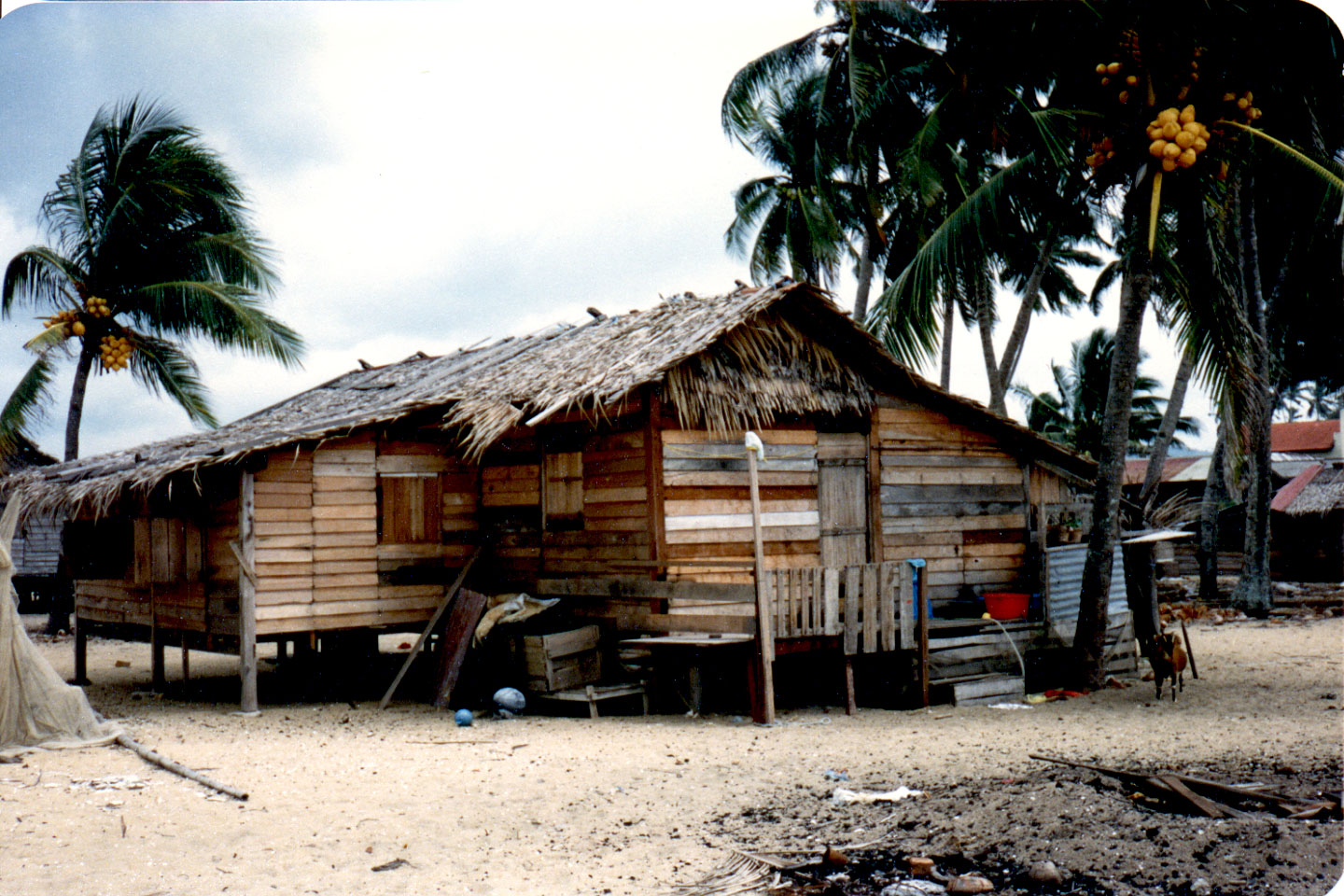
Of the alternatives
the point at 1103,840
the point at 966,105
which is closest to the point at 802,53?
the point at 966,105

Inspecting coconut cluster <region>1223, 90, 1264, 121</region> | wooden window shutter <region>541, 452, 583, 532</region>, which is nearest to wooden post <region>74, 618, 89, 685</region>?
wooden window shutter <region>541, 452, 583, 532</region>

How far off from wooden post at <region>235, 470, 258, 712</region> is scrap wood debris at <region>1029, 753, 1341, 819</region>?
8.40 meters

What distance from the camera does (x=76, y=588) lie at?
14422 millimetres

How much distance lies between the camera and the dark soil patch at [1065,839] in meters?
5.00

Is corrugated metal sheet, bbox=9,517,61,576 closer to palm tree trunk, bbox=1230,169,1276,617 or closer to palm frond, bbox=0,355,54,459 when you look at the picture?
palm frond, bbox=0,355,54,459

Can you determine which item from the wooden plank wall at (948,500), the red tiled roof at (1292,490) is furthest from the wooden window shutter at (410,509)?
the red tiled roof at (1292,490)

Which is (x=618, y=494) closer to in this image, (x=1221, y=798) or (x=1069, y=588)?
(x=1069, y=588)

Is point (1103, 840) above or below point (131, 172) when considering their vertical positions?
below

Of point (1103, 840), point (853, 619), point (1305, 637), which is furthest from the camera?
point (1305, 637)

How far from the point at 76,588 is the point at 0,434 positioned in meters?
4.24

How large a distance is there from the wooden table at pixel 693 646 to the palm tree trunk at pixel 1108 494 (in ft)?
13.7

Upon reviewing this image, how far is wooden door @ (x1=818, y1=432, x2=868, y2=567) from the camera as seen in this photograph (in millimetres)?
12328

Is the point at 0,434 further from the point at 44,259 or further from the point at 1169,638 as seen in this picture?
the point at 1169,638

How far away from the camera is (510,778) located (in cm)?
791
